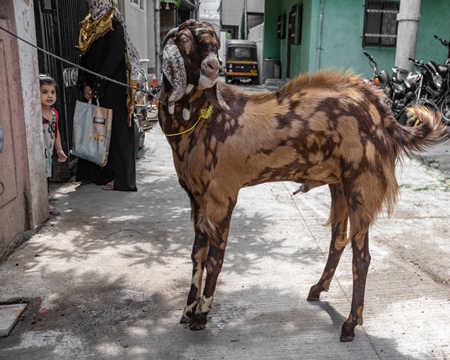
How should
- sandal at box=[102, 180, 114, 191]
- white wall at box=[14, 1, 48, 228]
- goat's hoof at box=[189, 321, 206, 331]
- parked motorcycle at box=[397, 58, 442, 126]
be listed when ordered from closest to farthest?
1. goat's hoof at box=[189, 321, 206, 331]
2. white wall at box=[14, 1, 48, 228]
3. sandal at box=[102, 180, 114, 191]
4. parked motorcycle at box=[397, 58, 442, 126]

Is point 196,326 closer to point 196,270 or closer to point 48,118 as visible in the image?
point 196,270

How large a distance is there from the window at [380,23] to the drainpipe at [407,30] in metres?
2.38

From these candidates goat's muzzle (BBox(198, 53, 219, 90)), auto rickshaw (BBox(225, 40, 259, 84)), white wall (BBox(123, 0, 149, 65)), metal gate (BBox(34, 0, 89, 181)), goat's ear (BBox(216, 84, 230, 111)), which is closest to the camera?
goat's muzzle (BBox(198, 53, 219, 90))

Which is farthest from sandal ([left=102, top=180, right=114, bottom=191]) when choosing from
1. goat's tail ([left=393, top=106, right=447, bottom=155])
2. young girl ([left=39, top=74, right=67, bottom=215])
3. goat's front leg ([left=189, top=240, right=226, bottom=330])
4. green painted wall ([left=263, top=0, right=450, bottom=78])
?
green painted wall ([left=263, top=0, right=450, bottom=78])

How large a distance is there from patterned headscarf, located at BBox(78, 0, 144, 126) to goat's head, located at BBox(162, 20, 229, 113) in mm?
2619

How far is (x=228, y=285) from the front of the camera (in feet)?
11.9

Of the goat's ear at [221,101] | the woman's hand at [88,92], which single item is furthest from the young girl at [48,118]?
the goat's ear at [221,101]

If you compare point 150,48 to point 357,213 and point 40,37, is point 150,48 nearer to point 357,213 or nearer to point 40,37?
point 40,37

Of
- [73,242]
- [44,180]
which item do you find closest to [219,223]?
[73,242]

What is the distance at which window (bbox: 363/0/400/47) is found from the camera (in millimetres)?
12938

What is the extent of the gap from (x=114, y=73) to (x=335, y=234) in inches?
126

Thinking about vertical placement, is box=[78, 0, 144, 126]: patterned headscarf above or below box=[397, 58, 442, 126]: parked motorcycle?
above

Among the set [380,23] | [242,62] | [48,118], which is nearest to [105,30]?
[48,118]

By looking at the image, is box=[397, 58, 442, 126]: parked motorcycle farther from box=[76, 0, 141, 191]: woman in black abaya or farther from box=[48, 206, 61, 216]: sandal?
box=[48, 206, 61, 216]: sandal
